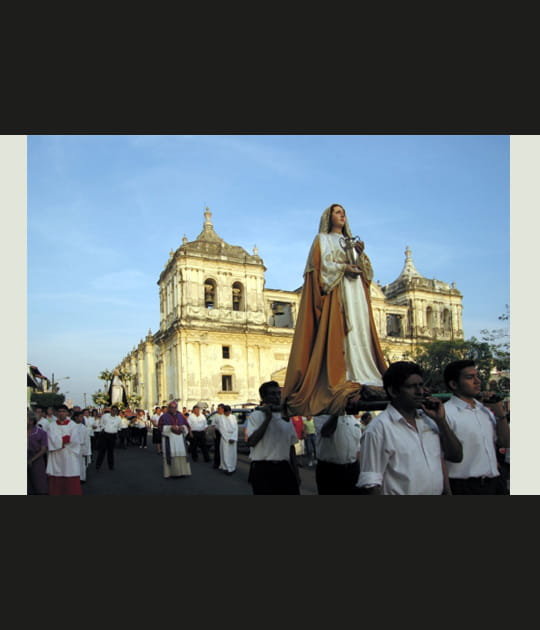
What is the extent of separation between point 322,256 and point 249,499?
229 centimetres

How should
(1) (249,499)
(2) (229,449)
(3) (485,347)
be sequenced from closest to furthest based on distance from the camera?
(1) (249,499) → (2) (229,449) → (3) (485,347)

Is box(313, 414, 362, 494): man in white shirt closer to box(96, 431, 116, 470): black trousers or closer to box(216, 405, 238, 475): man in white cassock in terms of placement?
box(216, 405, 238, 475): man in white cassock

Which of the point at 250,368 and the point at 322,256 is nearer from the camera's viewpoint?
the point at 322,256

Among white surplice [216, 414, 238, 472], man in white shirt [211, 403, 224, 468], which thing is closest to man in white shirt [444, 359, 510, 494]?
white surplice [216, 414, 238, 472]

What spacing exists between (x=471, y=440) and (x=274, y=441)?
6.66 ft

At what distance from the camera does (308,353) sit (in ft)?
16.5

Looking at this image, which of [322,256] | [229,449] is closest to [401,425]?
[322,256]

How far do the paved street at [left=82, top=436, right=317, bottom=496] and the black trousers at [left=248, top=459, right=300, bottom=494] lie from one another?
380cm

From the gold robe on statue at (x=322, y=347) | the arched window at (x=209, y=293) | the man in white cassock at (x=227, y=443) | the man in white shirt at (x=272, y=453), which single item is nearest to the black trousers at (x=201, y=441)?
the man in white cassock at (x=227, y=443)

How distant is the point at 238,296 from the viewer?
3934 centimetres

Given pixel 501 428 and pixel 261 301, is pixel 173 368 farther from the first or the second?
pixel 501 428

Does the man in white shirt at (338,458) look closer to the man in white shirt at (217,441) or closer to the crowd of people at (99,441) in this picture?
the crowd of people at (99,441)

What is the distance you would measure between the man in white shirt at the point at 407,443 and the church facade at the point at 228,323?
105 ft

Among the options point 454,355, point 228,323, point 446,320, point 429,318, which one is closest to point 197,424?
point 228,323
